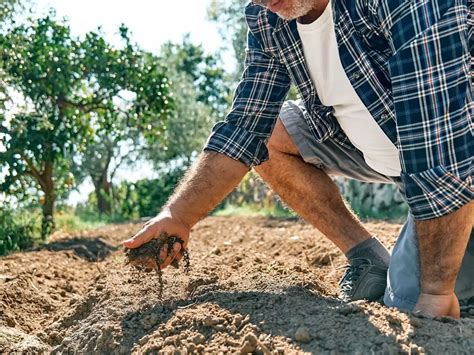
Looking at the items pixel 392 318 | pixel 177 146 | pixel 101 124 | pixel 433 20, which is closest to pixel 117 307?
pixel 392 318

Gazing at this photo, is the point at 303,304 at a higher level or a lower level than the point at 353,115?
lower

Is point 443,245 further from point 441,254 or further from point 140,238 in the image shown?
point 140,238

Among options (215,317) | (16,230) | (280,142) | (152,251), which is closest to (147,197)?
(16,230)

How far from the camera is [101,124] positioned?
9219mm

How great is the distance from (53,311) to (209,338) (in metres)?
1.61

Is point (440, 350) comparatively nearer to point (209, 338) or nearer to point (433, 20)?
point (209, 338)

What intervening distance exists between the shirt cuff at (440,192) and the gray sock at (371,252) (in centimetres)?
92

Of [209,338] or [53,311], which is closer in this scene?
[209,338]

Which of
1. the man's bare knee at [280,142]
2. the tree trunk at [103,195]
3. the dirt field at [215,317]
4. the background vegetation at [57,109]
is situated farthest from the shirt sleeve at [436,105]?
the tree trunk at [103,195]

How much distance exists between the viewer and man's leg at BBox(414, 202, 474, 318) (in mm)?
2529

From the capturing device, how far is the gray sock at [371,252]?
3422 millimetres

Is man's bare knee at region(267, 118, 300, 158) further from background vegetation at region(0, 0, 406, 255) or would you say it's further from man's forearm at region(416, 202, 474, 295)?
background vegetation at region(0, 0, 406, 255)

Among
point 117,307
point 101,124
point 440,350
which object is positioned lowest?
point 440,350

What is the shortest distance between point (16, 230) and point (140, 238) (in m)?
4.91
